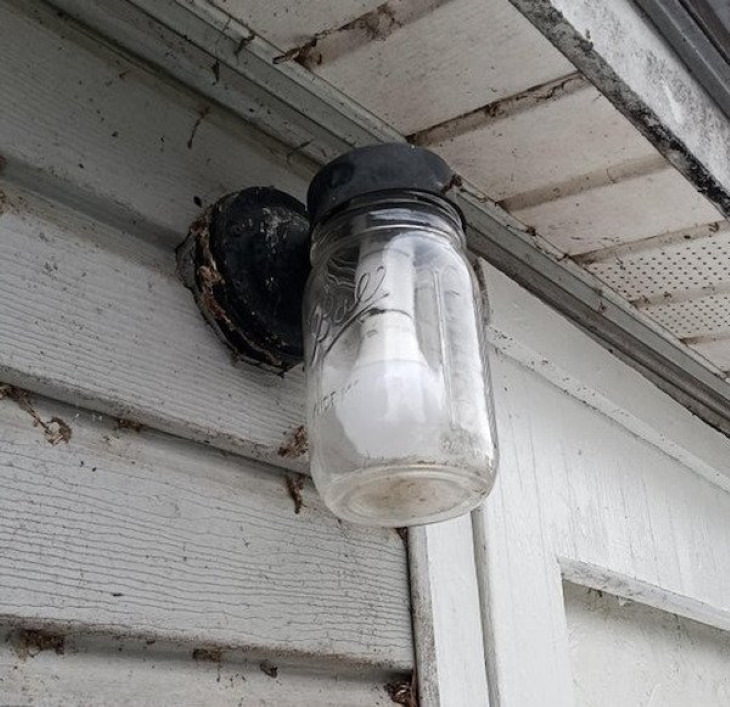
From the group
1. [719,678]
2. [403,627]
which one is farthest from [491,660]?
[719,678]

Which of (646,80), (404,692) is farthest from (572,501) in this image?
(646,80)

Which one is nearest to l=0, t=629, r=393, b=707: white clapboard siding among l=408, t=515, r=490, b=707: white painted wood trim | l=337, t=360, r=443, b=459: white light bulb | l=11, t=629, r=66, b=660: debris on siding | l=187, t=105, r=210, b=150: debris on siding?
l=11, t=629, r=66, b=660: debris on siding

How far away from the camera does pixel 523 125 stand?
1070 mm

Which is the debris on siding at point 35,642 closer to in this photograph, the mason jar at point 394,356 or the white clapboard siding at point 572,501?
the mason jar at point 394,356

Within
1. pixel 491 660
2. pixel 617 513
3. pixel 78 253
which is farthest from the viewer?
pixel 617 513

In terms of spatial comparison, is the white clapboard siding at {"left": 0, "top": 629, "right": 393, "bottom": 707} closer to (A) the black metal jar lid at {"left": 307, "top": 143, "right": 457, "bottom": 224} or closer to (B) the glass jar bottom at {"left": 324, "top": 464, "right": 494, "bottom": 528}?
(B) the glass jar bottom at {"left": 324, "top": 464, "right": 494, "bottom": 528}

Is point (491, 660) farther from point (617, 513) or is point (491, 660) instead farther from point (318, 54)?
point (318, 54)

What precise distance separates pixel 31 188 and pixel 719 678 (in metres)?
1.68

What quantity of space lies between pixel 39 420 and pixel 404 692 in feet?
1.57

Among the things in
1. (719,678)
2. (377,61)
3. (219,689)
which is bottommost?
(219,689)

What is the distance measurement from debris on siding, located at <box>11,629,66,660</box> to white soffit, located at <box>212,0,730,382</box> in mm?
578

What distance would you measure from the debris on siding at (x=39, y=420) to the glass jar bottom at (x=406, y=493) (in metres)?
0.21

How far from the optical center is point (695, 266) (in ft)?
4.48

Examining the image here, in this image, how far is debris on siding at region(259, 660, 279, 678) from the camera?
0.83m
